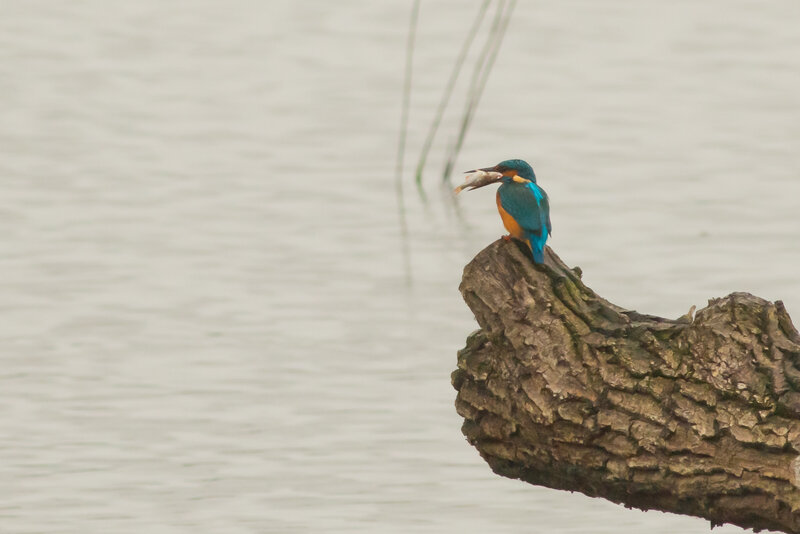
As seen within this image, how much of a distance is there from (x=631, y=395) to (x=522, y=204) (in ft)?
3.14

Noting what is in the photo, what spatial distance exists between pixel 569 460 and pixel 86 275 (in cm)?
616

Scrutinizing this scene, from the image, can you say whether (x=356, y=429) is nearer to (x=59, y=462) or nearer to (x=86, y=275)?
(x=59, y=462)

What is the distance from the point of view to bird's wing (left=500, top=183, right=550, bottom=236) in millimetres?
7977

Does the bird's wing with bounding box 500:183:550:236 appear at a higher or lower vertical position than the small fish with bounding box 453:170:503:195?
lower

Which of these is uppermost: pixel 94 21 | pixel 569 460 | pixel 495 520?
pixel 94 21

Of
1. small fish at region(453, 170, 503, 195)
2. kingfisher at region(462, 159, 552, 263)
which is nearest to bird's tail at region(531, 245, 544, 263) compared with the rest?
kingfisher at region(462, 159, 552, 263)

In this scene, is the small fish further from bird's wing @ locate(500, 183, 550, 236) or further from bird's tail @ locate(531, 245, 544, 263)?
bird's tail @ locate(531, 245, 544, 263)

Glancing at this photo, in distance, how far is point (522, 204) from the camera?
816 centimetres

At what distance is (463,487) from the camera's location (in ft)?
31.3

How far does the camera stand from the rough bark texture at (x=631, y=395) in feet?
24.8

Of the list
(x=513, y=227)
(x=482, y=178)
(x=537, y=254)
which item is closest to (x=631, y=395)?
(x=537, y=254)

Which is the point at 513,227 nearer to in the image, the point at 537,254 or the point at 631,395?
the point at 537,254

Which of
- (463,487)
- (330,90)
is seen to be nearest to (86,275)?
(463,487)

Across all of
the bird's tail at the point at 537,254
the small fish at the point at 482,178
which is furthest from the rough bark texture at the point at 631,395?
the small fish at the point at 482,178
